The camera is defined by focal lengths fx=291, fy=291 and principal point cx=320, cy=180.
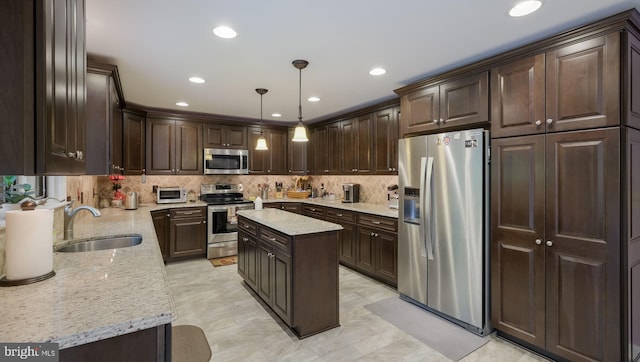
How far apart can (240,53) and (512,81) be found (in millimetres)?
2266

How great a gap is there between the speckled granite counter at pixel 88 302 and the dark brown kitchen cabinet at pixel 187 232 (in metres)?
2.85

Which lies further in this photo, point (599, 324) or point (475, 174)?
point (475, 174)

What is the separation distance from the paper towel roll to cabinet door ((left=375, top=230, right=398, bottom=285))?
3.04 m

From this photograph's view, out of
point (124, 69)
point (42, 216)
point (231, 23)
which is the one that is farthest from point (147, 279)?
point (124, 69)

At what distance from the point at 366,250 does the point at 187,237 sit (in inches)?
109

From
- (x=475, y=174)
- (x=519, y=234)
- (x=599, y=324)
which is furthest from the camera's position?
(x=475, y=174)

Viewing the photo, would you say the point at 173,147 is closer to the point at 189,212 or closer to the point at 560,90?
the point at 189,212

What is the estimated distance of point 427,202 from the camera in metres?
2.84

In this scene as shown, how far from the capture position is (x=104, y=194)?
4.41 meters

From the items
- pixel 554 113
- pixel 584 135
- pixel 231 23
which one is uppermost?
pixel 231 23

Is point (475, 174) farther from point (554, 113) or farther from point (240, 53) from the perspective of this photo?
point (240, 53)

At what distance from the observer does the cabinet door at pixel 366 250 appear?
3.77 meters

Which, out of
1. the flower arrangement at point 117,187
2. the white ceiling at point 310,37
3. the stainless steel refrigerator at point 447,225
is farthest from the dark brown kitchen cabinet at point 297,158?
the stainless steel refrigerator at point 447,225

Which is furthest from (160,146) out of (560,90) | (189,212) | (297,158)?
(560,90)
